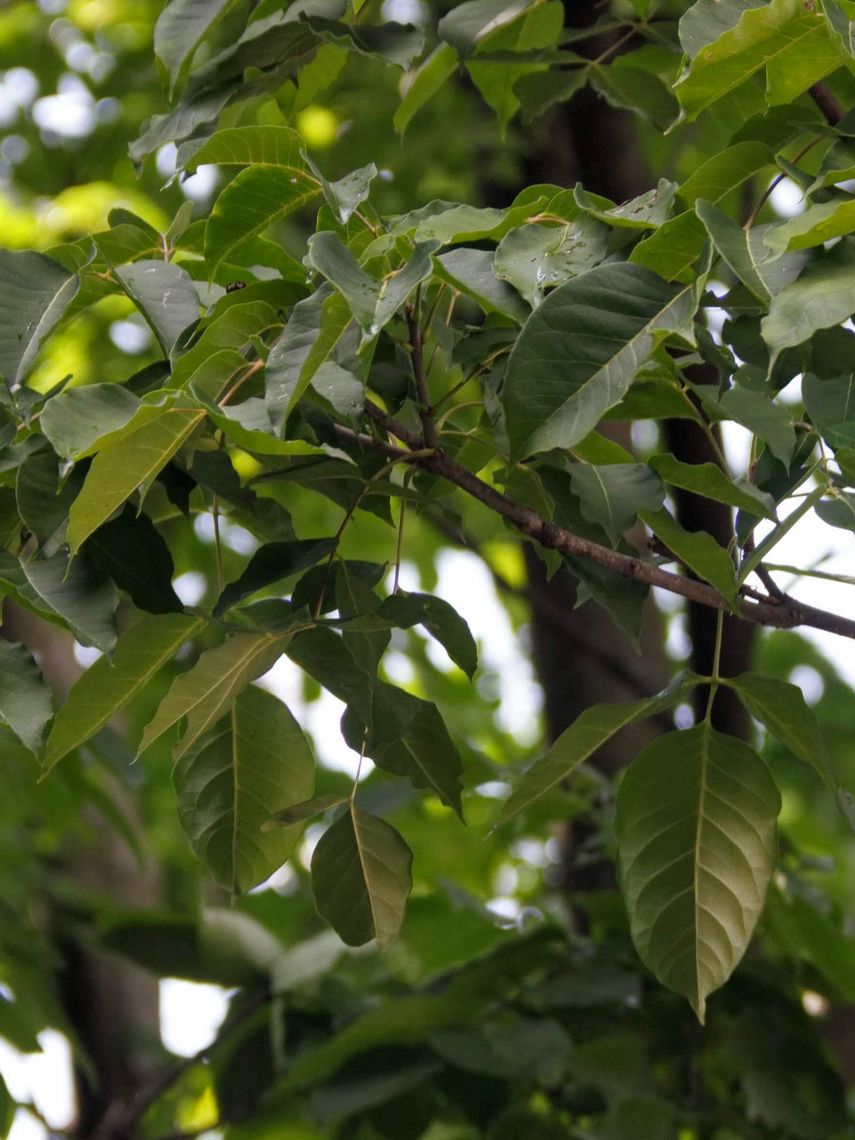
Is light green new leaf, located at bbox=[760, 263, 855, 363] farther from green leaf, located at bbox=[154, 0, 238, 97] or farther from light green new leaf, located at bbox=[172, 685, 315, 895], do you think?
green leaf, located at bbox=[154, 0, 238, 97]

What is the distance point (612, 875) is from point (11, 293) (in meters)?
1.42

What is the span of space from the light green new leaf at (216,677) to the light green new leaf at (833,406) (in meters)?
0.32

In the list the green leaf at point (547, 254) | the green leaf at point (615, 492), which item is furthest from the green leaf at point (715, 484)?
the green leaf at point (547, 254)

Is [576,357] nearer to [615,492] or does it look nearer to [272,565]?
[615,492]

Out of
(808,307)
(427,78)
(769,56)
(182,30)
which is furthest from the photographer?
(427,78)

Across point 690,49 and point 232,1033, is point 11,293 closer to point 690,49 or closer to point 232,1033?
point 690,49

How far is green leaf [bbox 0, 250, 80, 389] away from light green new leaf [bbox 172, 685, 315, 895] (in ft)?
0.88

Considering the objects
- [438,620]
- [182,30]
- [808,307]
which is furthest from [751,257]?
[182,30]

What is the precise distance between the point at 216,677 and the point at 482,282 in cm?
27

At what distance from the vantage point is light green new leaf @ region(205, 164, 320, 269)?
807mm

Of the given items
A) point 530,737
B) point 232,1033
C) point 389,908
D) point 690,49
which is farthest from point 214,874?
point 530,737

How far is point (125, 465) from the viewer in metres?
0.67

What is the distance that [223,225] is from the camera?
0.83 metres

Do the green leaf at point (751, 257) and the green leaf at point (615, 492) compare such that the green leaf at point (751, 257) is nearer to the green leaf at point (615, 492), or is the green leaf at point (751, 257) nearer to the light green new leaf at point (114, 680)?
the green leaf at point (615, 492)
